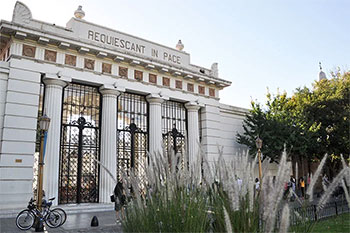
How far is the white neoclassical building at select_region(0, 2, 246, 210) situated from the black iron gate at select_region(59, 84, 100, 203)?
5cm

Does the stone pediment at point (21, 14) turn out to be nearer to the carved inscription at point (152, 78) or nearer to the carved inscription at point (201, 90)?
the carved inscription at point (152, 78)

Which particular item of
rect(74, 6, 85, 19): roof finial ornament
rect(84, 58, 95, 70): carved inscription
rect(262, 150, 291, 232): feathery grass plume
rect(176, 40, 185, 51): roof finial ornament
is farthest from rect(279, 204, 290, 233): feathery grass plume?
rect(176, 40, 185, 51): roof finial ornament

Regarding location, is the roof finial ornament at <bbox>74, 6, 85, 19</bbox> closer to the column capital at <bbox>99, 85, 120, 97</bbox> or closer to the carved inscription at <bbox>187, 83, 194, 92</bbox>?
the column capital at <bbox>99, 85, 120, 97</bbox>

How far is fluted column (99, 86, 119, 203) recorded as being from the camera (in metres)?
14.8

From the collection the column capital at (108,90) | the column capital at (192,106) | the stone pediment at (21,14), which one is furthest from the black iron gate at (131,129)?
the stone pediment at (21,14)

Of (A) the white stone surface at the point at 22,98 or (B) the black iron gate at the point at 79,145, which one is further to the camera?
(B) the black iron gate at the point at 79,145

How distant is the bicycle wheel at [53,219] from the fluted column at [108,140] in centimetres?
444

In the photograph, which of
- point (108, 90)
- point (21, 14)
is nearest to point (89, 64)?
point (108, 90)

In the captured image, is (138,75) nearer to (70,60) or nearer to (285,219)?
(70,60)

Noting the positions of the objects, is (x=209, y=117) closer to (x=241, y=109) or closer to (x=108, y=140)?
(x=241, y=109)

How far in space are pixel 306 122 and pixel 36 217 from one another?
60.5ft

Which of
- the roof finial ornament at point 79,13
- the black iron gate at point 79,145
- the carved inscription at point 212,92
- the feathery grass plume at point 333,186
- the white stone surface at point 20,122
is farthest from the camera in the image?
the carved inscription at point 212,92

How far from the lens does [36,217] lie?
9312mm

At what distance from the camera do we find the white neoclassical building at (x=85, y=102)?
42.1ft
